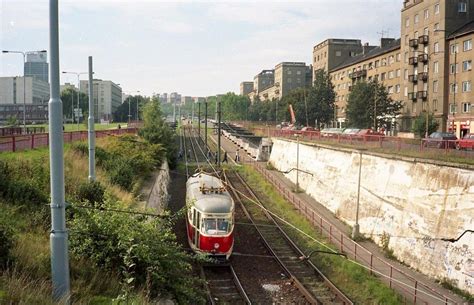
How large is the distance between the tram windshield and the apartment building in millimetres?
50364

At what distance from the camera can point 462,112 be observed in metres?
58.9

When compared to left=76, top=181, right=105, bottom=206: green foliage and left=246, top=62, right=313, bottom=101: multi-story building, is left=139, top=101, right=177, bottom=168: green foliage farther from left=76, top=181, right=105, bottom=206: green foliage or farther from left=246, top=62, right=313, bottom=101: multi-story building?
left=246, top=62, right=313, bottom=101: multi-story building

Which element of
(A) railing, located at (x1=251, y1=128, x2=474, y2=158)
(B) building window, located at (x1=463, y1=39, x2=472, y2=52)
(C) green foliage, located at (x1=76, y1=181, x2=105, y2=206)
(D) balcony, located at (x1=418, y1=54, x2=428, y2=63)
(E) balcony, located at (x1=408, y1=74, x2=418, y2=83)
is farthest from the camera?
(E) balcony, located at (x1=408, y1=74, x2=418, y2=83)

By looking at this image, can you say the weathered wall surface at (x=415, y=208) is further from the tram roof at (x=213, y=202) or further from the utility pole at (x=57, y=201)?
the utility pole at (x=57, y=201)

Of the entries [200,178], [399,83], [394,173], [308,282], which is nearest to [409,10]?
[399,83]

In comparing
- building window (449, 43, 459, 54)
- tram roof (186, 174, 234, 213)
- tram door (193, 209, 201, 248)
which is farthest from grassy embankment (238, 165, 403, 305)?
building window (449, 43, 459, 54)

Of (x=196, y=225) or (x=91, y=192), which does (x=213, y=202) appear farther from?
(x=91, y=192)

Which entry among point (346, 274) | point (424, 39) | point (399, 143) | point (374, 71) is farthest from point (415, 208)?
point (374, 71)

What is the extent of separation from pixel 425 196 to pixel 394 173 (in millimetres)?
4111

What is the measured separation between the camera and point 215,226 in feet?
69.4

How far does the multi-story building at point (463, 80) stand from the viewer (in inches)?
2232

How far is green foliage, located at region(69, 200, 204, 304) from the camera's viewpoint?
34.6ft

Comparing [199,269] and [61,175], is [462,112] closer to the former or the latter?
[199,269]

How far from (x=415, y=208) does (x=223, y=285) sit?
416 inches
